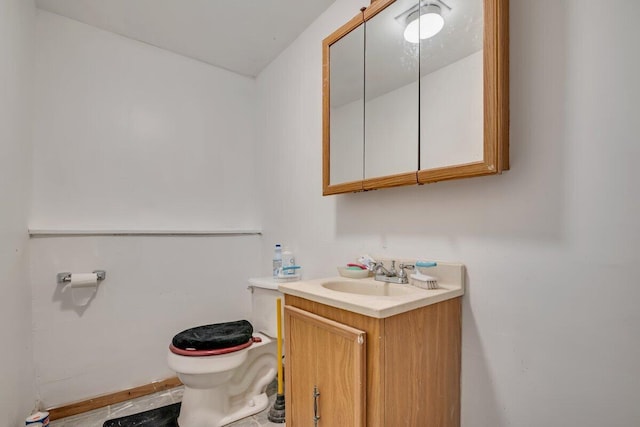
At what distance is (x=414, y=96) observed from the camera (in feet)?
4.11

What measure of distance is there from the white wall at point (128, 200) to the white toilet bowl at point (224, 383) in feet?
1.95

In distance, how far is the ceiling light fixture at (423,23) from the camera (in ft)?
3.78

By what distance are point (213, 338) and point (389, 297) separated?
3.29 feet

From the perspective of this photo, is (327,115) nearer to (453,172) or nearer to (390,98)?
(390,98)

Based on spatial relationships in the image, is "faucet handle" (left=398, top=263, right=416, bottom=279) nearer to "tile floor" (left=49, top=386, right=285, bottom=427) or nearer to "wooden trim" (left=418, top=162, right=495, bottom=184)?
"wooden trim" (left=418, top=162, right=495, bottom=184)

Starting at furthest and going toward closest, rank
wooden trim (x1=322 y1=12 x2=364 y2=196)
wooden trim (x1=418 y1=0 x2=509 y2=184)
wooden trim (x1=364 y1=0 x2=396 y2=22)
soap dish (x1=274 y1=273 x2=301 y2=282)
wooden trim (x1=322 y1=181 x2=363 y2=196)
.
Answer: soap dish (x1=274 y1=273 x2=301 y2=282) < wooden trim (x1=322 y1=12 x2=364 y2=196) < wooden trim (x1=322 y1=181 x2=363 y2=196) < wooden trim (x1=364 y1=0 x2=396 y2=22) < wooden trim (x1=418 y1=0 x2=509 y2=184)

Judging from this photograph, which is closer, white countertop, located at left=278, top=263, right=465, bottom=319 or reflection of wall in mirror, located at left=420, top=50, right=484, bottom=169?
white countertop, located at left=278, top=263, right=465, bottom=319

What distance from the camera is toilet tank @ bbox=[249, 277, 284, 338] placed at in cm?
176

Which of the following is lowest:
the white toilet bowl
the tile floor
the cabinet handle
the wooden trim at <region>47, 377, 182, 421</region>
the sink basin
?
the tile floor

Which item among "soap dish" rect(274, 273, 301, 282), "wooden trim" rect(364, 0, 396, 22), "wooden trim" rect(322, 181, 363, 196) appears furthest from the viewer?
"soap dish" rect(274, 273, 301, 282)

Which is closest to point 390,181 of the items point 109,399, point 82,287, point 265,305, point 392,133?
point 392,133

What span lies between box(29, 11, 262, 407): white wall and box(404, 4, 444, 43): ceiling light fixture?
157 centimetres

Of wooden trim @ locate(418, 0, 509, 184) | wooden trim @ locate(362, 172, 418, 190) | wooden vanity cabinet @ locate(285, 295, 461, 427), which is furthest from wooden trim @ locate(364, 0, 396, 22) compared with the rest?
wooden vanity cabinet @ locate(285, 295, 461, 427)

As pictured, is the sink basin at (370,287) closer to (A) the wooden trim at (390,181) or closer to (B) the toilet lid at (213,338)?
(A) the wooden trim at (390,181)
